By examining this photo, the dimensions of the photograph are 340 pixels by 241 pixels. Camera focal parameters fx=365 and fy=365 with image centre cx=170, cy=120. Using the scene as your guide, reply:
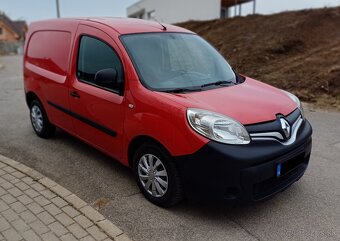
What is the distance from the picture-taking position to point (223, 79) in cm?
423

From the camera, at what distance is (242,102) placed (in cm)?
352

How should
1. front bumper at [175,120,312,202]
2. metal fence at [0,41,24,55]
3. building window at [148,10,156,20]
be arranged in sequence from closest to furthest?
front bumper at [175,120,312,202] < building window at [148,10,156,20] < metal fence at [0,41,24,55]

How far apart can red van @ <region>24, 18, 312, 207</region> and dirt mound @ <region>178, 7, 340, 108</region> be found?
5.06 m

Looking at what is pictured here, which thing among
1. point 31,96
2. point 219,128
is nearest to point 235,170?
point 219,128

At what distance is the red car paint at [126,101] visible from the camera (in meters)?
3.32

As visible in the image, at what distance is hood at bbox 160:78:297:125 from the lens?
3.31 metres

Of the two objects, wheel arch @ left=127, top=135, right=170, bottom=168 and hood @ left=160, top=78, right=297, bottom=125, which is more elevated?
hood @ left=160, top=78, right=297, bottom=125

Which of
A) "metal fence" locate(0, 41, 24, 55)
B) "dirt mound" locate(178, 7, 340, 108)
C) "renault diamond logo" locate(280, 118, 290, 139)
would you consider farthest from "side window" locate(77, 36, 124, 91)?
"metal fence" locate(0, 41, 24, 55)

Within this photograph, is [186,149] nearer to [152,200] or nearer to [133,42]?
[152,200]

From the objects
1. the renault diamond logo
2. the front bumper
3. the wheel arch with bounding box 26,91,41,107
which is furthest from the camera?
the wheel arch with bounding box 26,91,41,107

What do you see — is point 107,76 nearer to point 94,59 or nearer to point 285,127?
point 94,59

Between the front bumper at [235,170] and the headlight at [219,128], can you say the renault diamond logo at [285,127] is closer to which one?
the front bumper at [235,170]

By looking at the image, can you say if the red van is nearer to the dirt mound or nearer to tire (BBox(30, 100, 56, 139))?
tire (BBox(30, 100, 56, 139))

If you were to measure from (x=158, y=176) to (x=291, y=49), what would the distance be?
32.8 feet
